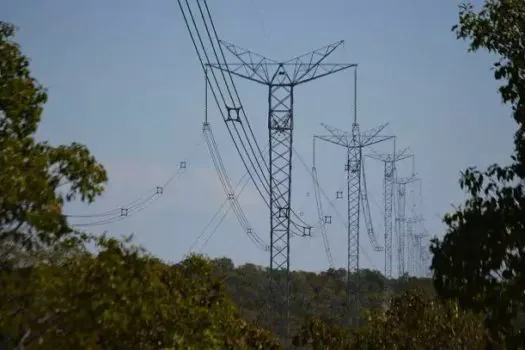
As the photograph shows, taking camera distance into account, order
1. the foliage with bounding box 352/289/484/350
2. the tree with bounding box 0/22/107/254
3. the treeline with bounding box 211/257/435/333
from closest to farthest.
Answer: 1. the tree with bounding box 0/22/107/254
2. the foliage with bounding box 352/289/484/350
3. the treeline with bounding box 211/257/435/333

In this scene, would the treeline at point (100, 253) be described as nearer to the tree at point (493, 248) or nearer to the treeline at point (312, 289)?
the tree at point (493, 248)

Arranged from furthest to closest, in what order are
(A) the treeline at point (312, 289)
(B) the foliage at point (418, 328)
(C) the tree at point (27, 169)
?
(A) the treeline at point (312, 289), (B) the foliage at point (418, 328), (C) the tree at point (27, 169)

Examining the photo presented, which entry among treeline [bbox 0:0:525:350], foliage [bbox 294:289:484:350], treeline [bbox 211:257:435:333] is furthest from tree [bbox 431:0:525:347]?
treeline [bbox 211:257:435:333]

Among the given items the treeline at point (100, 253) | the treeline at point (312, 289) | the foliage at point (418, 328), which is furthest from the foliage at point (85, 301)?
the treeline at point (312, 289)

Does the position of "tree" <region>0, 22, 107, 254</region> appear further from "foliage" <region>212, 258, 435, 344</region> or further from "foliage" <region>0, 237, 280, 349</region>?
"foliage" <region>212, 258, 435, 344</region>

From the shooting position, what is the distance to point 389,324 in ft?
129

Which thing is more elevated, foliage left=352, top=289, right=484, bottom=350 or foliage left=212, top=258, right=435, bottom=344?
foliage left=212, top=258, right=435, bottom=344

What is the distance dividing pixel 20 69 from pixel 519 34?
847 cm

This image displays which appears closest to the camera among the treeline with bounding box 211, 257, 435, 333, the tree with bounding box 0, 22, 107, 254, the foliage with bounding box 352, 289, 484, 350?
the tree with bounding box 0, 22, 107, 254

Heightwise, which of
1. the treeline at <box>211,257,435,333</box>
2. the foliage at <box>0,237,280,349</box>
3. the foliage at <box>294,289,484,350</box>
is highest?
the treeline at <box>211,257,435,333</box>

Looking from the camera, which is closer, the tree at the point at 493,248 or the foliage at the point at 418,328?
the tree at the point at 493,248

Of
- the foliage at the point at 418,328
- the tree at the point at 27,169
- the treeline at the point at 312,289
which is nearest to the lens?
the tree at the point at 27,169

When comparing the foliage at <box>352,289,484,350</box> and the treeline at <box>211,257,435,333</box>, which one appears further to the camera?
the treeline at <box>211,257,435,333</box>

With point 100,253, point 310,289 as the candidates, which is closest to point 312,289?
point 310,289
